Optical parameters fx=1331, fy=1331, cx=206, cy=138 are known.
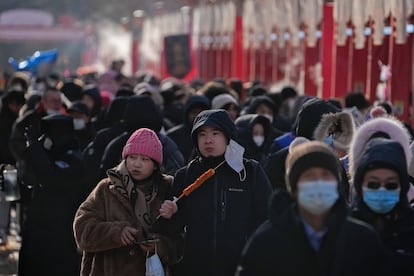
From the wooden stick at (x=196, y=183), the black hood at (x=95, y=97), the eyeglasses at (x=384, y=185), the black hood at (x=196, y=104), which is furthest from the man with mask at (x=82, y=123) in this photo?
the eyeglasses at (x=384, y=185)

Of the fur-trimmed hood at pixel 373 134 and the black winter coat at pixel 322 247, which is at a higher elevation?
the fur-trimmed hood at pixel 373 134

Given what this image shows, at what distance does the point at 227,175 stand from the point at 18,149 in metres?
5.36

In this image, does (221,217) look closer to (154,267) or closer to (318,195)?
(154,267)

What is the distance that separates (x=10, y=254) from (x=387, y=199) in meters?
8.08

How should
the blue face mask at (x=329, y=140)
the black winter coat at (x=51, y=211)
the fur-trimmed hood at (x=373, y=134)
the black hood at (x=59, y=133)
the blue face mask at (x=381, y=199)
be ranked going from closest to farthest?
the blue face mask at (x=381, y=199)
the fur-trimmed hood at (x=373, y=134)
the blue face mask at (x=329, y=140)
the black winter coat at (x=51, y=211)
the black hood at (x=59, y=133)

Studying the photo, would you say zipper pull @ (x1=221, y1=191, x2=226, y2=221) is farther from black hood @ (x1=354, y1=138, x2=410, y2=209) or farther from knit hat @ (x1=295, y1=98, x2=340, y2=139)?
black hood @ (x1=354, y1=138, x2=410, y2=209)

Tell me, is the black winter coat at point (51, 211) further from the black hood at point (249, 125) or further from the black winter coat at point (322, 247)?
the black winter coat at point (322, 247)

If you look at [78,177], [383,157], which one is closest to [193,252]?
[383,157]

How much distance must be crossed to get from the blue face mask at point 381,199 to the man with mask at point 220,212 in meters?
1.59

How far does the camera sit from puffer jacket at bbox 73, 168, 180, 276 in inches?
289

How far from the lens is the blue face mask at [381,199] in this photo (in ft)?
18.7

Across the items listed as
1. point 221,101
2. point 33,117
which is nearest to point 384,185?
point 221,101

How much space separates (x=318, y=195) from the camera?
5.22 metres

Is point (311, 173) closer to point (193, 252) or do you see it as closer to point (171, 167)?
point (193, 252)
